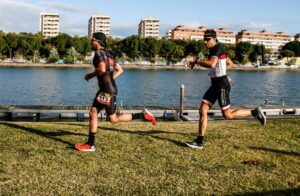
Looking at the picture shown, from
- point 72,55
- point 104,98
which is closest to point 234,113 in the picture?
point 104,98

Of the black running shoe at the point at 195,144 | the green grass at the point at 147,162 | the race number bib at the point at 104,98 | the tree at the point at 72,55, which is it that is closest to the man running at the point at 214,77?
the black running shoe at the point at 195,144

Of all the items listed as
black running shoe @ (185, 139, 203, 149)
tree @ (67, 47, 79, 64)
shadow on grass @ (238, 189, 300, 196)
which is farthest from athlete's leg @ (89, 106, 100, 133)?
tree @ (67, 47, 79, 64)

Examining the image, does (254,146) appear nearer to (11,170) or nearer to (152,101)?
(11,170)

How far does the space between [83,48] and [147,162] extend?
152634mm

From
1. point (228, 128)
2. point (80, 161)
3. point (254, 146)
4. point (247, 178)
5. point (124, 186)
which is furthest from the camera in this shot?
point (228, 128)

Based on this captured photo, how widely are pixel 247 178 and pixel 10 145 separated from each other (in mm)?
5047

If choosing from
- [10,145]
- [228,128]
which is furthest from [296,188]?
[10,145]

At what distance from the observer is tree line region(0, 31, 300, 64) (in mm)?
148000

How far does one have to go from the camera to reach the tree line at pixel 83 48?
148000 mm

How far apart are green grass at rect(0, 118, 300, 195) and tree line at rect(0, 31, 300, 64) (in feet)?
458

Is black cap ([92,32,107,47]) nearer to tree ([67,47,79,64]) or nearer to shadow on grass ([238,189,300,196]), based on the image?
shadow on grass ([238,189,300,196])

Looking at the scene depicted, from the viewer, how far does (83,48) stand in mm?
156250

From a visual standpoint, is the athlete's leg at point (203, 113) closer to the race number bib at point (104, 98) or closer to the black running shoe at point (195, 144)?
the black running shoe at point (195, 144)

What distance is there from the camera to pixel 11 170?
22.2ft
